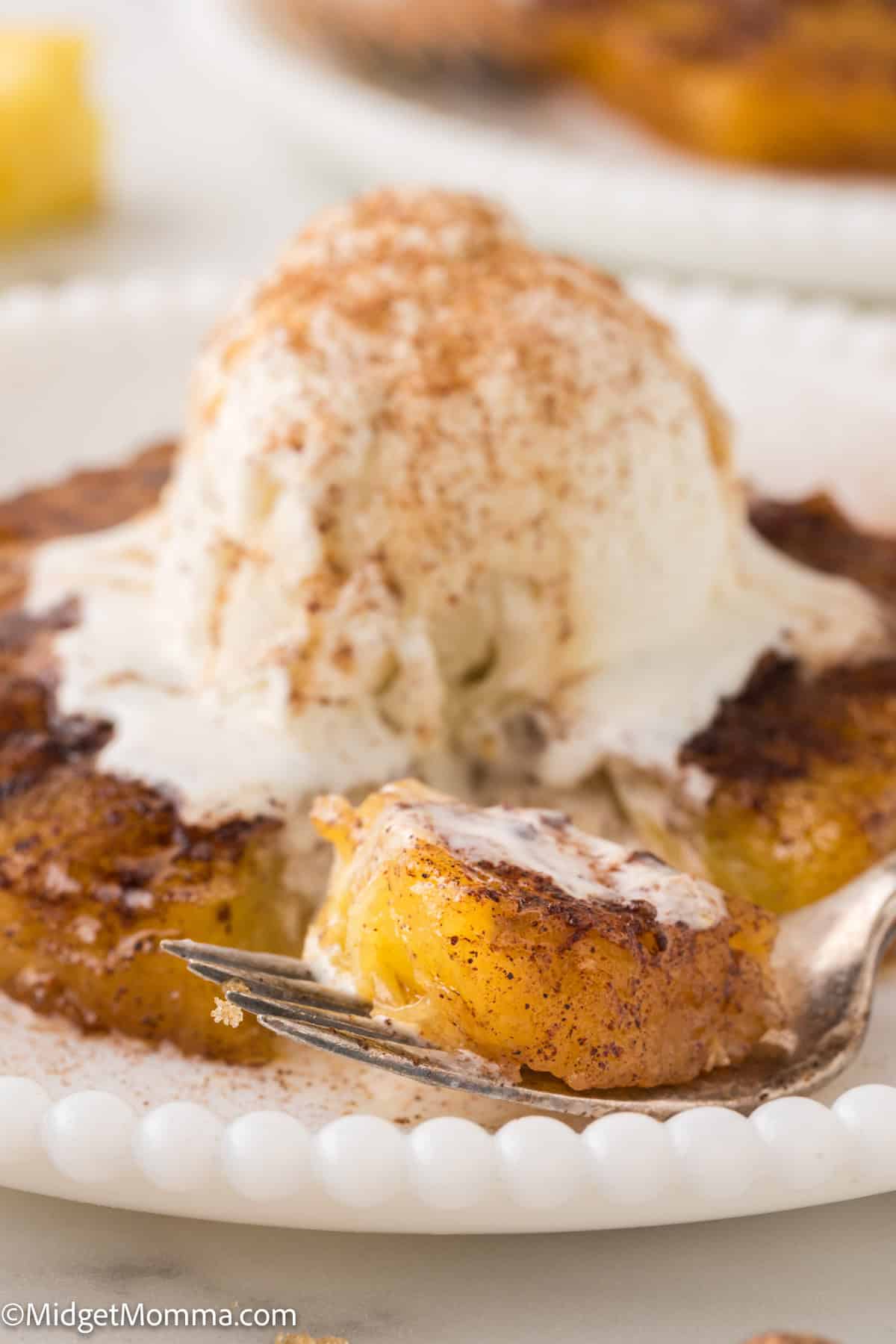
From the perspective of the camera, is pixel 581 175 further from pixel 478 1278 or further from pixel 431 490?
pixel 478 1278

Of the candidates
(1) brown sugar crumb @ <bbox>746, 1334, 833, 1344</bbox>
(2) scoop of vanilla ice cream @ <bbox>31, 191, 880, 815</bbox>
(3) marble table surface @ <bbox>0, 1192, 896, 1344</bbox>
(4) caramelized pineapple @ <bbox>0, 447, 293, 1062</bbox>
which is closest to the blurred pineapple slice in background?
(2) scoop of vanilla ice cream @ <bbox>31, 191, 880, 815</bbox>

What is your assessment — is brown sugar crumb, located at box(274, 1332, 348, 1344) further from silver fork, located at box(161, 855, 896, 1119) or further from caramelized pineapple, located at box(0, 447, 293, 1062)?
caramelized pineapple, located at box(0, 447, 293, 1062)

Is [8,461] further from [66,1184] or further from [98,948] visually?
[66,1184]

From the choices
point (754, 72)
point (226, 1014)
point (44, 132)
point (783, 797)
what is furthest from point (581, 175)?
point (226, 1014)

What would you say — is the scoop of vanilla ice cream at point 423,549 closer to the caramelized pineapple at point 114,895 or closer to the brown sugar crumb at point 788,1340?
the caramelized pineapple at point 114,895

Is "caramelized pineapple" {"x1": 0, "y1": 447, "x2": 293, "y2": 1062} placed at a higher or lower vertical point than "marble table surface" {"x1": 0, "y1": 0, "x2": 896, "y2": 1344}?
higher

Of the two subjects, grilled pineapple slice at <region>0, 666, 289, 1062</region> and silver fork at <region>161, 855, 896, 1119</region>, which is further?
grilled pineapple slice at <region>0, 666, 289, 1062</region>

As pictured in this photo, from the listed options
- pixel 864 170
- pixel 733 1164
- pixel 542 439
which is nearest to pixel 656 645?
pixel 542 439
